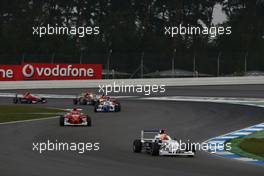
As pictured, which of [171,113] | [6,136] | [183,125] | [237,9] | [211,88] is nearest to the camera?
[6,136]

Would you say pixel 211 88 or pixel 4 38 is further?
pixel 4 38

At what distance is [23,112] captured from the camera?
34.6 metres

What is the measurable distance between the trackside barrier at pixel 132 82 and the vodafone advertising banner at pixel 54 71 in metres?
1.02

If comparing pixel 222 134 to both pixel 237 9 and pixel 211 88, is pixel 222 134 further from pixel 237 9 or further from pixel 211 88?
pixel 237 9

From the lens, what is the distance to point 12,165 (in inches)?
584

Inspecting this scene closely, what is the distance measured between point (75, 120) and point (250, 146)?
832cm

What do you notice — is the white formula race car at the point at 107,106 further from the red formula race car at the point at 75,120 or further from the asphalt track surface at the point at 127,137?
the red formula race car at the point at 75,120

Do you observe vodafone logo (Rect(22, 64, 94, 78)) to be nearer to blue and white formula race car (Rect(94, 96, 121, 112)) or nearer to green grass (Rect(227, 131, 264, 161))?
blue and white formula race car (Rect(94, 96, 121, 112))

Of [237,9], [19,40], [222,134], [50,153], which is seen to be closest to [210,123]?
[222,134]

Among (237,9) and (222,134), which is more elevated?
(237,9)

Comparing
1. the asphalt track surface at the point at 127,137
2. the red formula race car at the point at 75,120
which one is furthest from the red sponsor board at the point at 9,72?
the red formula race car at the point at 75,120

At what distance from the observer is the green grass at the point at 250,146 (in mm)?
18234

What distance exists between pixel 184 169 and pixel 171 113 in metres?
18.4

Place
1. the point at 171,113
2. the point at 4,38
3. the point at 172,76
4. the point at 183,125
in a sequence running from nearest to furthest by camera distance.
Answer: the point at 183,125, the point at 171,113, the point at 172,76, the point at 4,38
